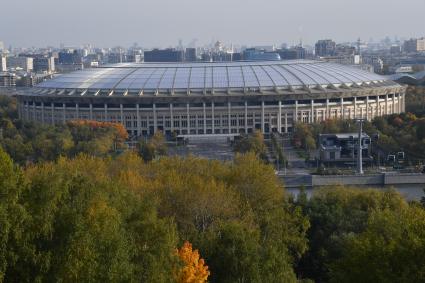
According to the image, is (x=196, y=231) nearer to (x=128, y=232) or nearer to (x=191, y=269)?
(x=191, y=269)

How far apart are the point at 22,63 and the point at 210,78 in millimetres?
114091

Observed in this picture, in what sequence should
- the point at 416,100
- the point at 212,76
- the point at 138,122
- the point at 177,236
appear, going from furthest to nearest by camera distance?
1. the point at 416,100
2. the point at 212,76
3. the point at 138,122
4. the point at 177,236

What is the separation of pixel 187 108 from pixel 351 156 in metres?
16.2

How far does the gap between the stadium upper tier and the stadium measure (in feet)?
0.24

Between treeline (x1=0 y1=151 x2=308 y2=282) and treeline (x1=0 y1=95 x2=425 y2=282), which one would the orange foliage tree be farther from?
treeline (x1=0 y1=151 x2=308 y2=282)

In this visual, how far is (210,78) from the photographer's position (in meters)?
58.1

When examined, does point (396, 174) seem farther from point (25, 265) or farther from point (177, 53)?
point (177, 53)

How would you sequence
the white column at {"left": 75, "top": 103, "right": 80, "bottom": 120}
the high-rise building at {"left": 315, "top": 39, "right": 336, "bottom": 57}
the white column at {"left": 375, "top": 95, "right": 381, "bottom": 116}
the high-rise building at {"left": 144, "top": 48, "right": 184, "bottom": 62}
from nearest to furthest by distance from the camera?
the white column at {"left": 75, "top": 103, "right": 80, "bottom": 120} < the white column at {"left": 375, "top": 95, "right": 381, "bottom": 116} < the high-rise building at {"left": 144, "top": 48, "right": 184, "bottom": 62} < the high-rise building at {"left": 315, "top": 39, "right": 336, "bottom": 57}

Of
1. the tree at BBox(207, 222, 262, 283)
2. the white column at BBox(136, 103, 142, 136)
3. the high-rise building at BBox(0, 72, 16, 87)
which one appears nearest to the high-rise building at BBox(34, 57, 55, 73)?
the high-rise building at BBox(0, 72, 16, 87)

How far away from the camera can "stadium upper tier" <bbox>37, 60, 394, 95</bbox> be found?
5622cm

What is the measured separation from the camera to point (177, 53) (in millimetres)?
143875

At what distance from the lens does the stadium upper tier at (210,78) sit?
56219 mm

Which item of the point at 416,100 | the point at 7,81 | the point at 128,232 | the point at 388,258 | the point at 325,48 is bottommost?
the point at 416,100

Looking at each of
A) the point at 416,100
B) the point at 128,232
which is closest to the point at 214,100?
the point at 416,100
